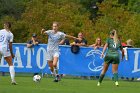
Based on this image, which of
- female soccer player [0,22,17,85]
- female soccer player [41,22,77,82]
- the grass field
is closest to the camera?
the grass field

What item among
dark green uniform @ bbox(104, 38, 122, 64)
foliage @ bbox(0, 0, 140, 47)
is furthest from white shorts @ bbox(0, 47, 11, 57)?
foliage @ bbox(0, 0, 140, 47)

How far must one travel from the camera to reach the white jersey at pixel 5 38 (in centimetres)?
1811

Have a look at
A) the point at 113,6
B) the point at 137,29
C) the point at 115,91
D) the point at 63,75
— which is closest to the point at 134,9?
the point at 113,6

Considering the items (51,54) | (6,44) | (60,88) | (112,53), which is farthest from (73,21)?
(60,88)

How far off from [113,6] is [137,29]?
9.89 m

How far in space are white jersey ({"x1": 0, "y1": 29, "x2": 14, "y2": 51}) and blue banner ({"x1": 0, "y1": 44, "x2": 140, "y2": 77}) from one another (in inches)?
261

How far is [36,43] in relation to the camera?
25000 millimetres

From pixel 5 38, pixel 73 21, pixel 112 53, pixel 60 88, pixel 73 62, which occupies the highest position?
pixel 5 38

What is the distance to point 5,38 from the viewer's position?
18.2 meters

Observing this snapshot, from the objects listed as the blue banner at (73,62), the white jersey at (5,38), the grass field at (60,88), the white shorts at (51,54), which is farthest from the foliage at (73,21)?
the grass field at (60,88)

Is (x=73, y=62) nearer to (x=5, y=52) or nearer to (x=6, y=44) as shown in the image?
(x=6, y=44)

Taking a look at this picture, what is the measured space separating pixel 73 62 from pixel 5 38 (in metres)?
6.85

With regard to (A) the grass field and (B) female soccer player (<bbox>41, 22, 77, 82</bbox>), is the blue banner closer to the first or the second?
(B) female soccer player (<bbox>41, 22, 77, 82</bbox>)

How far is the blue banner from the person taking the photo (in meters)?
23.7
